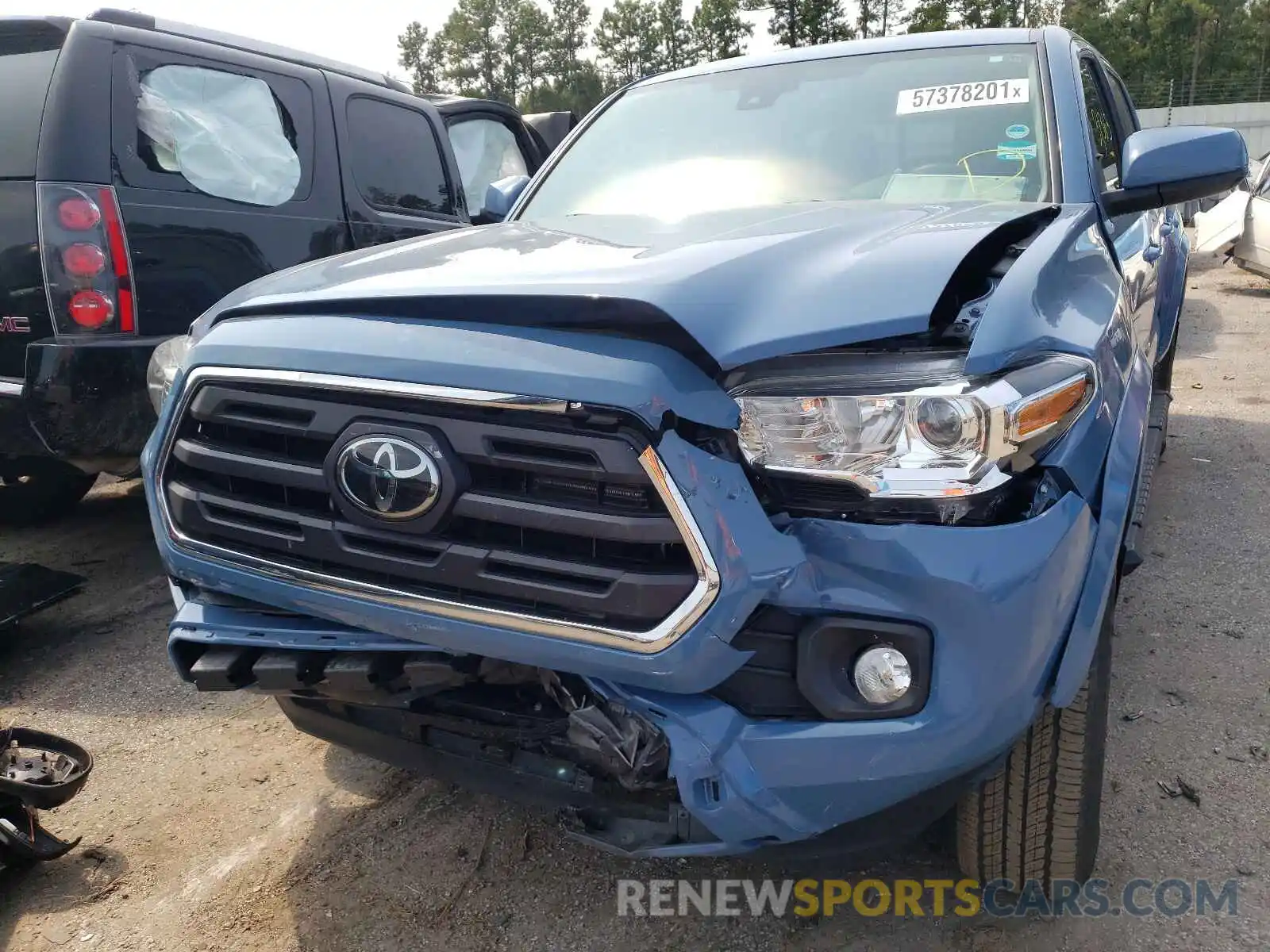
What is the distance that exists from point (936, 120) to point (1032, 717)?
1779mm

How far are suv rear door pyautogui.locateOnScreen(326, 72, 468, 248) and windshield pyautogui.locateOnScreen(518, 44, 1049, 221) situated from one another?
57.4 inches

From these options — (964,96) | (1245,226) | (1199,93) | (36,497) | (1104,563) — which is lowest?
(1245,226)

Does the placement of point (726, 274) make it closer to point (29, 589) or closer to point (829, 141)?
point (829, 141)

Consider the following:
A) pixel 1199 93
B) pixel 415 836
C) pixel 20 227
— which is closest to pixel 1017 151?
pixel 415 836

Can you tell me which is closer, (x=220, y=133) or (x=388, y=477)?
(x=388, y=477)

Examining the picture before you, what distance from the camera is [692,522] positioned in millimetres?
1388

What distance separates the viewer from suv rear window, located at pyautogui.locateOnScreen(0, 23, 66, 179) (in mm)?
3240

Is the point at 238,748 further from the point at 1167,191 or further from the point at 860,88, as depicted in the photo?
the point at 1167,191

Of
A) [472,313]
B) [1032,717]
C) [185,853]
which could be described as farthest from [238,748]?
[1032,717]

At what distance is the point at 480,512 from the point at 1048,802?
4.05ft

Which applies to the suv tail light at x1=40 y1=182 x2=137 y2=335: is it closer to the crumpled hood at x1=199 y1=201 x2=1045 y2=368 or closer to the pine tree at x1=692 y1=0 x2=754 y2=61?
the crumpled hood at x1=199 y1=201 x2=1045 y2=368

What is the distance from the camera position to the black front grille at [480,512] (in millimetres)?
1441

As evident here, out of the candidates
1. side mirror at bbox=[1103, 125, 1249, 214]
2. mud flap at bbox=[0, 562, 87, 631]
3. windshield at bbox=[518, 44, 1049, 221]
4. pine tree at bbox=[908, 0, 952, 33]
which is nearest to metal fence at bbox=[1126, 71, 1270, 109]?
pine tree at bbox=[908, 0, 952, 33]

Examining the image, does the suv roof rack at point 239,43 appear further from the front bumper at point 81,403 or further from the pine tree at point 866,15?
the pine tree at point 866,15
